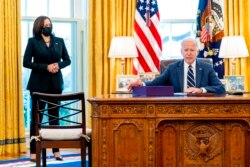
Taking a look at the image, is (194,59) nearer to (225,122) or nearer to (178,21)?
(225,122)

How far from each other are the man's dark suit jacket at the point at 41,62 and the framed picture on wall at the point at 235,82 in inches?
79.7

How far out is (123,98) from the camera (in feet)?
12.6

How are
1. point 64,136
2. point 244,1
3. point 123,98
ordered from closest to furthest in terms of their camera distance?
1. point 123,98
2. point 64,136
3. point 244,1

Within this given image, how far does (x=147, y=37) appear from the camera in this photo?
20.9 ft

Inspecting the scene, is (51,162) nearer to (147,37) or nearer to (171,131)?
(171,131)

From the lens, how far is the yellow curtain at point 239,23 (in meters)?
6.30

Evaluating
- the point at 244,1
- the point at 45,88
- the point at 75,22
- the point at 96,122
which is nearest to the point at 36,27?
the point at 45,88

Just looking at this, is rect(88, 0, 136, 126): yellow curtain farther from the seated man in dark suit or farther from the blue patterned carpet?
the seated man in dark suit

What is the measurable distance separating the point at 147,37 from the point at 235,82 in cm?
130

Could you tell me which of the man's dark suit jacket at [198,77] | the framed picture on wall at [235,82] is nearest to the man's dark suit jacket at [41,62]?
the man's dark suit jacket at [198,77]

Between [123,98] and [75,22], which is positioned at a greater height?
[75,22]

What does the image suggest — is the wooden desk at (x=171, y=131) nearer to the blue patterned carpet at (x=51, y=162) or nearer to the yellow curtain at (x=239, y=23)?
the blue patterned carpet at (x=51, y=162)

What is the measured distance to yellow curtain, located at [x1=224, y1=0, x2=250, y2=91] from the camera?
6301 mm

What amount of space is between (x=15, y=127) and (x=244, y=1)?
132 inches
